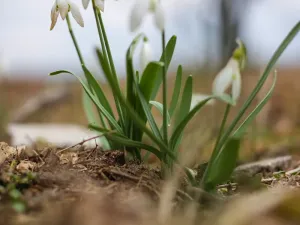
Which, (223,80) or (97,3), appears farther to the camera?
(97,3)

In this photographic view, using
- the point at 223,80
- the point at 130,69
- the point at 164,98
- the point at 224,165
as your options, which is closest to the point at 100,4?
the point at 130,69

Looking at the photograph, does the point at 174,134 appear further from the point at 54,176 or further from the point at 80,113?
the point at 80,113

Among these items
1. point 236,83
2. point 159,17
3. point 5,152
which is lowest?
point 5,152

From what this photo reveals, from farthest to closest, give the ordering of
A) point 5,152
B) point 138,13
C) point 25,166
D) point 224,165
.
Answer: point 5,152
point 25,166
point 224,165
point 138,13

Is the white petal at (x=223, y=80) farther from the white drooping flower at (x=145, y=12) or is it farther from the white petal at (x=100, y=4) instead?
the white petal at (x=100, y=4)

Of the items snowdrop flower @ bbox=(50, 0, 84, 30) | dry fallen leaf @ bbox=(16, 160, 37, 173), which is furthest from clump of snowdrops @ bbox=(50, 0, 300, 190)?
dry fallen leaf @ bbox=(16, 160, 37, 173)

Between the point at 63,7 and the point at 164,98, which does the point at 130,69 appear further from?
the point at 63,7

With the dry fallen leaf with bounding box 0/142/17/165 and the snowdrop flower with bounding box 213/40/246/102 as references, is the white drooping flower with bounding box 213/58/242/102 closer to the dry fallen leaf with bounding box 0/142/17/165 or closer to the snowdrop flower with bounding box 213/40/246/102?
the snowdrop flower with bounding box 213/40/246/102
